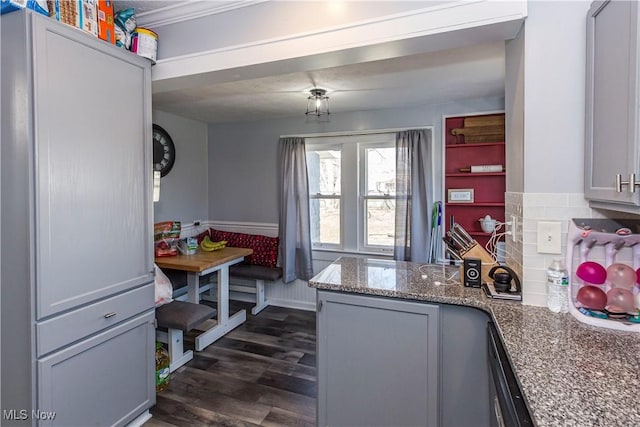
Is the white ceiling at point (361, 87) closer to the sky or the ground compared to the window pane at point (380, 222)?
closer to the sky

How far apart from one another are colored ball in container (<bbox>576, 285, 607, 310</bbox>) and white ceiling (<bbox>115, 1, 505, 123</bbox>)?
5.26ft

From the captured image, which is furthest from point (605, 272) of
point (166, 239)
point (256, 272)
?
point (166, 239)

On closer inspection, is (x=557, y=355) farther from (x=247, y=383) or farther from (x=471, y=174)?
(x=471, y=174)

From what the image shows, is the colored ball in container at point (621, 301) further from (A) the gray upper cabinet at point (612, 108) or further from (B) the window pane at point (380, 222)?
(B) the window pane at point (380, 222)

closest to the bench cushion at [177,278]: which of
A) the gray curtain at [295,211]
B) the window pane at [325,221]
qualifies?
the gray curtain at [295,211]

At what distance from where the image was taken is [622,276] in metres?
1.25

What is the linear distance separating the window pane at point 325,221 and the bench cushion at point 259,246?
1.68 ft

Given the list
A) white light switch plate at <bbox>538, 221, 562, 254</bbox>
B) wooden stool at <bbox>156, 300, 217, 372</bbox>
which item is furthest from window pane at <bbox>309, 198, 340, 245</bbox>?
white light switch plate at <bbox>538, 221, 562, 254</bbox>

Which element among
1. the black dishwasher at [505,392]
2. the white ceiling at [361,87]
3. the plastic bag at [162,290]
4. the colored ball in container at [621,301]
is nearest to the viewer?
the black dishwasher at [505,392]

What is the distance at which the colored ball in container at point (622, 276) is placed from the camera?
4.06ft

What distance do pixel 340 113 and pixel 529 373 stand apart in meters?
3.40

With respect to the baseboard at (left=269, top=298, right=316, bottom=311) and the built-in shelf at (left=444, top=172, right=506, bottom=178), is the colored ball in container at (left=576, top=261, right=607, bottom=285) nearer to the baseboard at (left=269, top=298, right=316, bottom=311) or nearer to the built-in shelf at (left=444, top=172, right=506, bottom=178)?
the built-in shelf at (left=444, top=172, right=506, bottom=178)

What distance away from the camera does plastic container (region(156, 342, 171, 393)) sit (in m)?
2.34

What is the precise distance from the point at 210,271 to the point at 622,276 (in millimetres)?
2903
